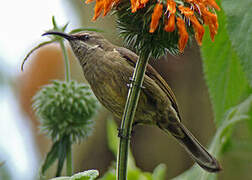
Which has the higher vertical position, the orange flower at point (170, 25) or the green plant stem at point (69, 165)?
the orange flower at point (170, 25)

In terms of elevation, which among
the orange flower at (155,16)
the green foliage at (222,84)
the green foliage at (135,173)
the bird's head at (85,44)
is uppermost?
the orange flower at (155,16)

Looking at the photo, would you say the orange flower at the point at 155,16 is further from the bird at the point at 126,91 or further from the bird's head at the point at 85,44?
the bird's head at the point at 85,44

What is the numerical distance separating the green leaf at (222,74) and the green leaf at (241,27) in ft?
1.75

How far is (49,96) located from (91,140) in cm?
397

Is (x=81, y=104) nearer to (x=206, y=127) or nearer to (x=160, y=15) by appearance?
(x=160, y=15)

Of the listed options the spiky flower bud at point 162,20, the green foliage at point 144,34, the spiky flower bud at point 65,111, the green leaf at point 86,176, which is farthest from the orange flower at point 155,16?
the spiky flower bud at point 65,111

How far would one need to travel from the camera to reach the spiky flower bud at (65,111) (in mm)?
2705

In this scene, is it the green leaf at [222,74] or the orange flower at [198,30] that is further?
the green leaf at [222,74]

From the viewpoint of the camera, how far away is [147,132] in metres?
6.57

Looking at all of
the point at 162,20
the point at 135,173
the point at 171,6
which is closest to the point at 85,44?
the point at 135,173

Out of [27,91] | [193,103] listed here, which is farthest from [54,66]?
[193,103]

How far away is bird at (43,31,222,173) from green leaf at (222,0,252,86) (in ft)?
2.25

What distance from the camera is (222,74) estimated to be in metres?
2.63

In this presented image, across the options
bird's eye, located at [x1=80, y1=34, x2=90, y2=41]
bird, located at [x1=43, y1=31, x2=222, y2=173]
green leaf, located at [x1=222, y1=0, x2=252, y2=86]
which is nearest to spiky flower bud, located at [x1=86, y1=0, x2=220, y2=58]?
green leaf, located at [x1=222, y1=0, x2=252, y2=86]
